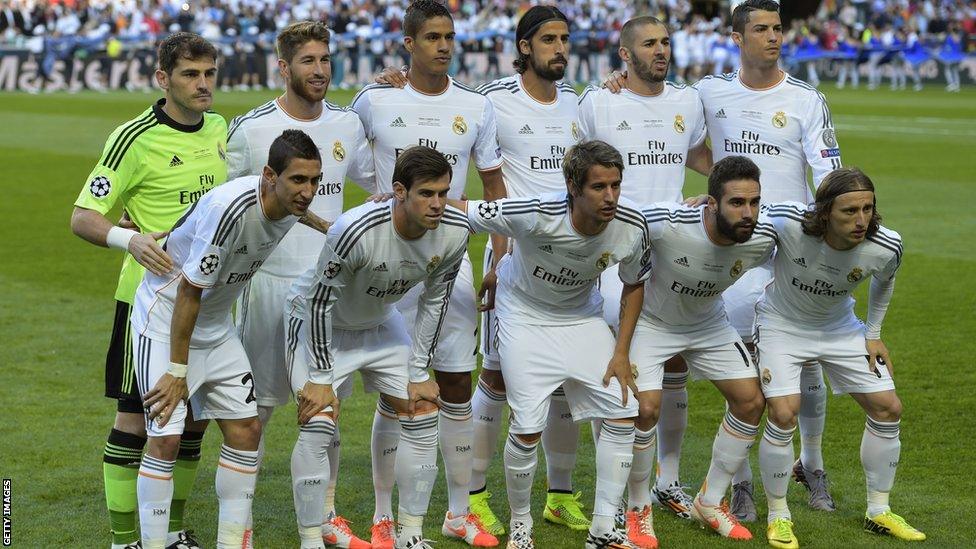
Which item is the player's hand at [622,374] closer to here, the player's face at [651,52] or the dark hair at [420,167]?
the dark hair at [420,167]

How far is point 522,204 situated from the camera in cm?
624

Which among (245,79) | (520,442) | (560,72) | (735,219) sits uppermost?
(560,72)

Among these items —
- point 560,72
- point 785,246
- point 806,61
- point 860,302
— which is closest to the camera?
point 785,246

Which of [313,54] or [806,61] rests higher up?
[313,54]

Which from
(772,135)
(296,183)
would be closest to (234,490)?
(296,183)

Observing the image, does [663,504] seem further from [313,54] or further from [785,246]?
[313,54]

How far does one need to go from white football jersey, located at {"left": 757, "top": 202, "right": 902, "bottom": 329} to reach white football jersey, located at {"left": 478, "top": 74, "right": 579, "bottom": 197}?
4.12 ft

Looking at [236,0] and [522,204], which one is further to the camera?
[236,0]

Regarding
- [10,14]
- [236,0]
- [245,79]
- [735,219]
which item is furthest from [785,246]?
[236,0]

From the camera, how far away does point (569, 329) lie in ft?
21.5

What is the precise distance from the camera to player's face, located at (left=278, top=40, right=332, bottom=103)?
6414 millimetres

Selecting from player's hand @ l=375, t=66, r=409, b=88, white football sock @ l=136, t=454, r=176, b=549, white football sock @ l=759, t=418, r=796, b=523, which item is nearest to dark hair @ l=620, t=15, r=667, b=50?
player's hand @ l=375, t=66, r=409, b=88

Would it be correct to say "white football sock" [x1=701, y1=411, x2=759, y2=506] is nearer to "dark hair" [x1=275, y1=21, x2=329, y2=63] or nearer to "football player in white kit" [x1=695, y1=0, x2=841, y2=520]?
"football player in white kit" [x1=695, y1=0, x2=841, y2=520]

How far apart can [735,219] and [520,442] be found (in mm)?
1522
